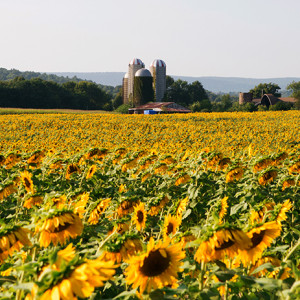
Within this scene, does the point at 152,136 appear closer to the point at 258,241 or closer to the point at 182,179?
the point at 182,179

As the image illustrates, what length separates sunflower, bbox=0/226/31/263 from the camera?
214 centimetres

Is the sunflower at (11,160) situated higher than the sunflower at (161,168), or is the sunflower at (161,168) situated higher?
the sunflower at (11,160)

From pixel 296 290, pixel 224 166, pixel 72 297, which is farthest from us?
pixel 224 166

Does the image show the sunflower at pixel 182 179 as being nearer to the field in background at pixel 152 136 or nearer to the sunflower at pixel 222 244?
the sunflower at pixel 222 244

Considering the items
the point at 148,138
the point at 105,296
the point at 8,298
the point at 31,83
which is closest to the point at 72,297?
the point at 8,298

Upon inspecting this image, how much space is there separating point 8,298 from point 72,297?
0.66 meters

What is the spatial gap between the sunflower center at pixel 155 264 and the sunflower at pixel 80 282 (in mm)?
493

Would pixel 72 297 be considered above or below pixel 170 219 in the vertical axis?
above

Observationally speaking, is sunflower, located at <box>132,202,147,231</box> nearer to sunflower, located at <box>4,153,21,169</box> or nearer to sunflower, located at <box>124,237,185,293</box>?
sunflower, located at <box>124,237,185,293</box>

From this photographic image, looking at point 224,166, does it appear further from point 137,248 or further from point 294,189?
point 137,248

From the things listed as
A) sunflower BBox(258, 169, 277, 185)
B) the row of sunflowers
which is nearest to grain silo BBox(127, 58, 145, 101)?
sunflower BBox(258, 169, 277, 185)

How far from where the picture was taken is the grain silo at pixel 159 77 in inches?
3499

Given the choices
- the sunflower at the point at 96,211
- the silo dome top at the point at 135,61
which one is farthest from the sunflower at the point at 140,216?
the silo dome top at the point at 135,61

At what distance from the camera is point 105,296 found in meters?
2.47
